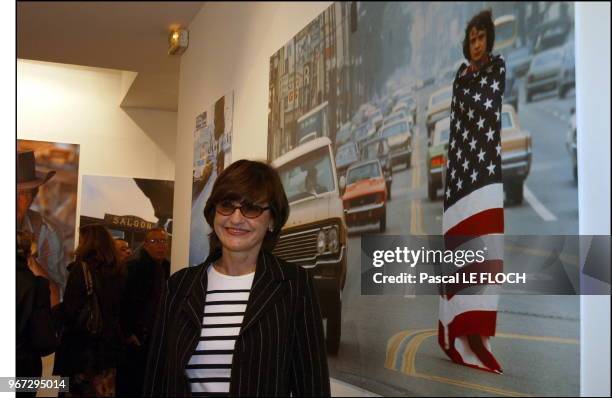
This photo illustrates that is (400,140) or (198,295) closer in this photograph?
(198,295)

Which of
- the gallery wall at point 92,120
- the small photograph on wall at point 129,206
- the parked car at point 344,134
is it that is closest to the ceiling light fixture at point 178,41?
the gallery wall at point 92,120

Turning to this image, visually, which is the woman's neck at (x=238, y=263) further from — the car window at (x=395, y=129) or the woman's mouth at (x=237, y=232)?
the car window at (x=395, y=129)

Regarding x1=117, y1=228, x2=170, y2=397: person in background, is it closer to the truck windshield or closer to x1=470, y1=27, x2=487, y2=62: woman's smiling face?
the truck windshield

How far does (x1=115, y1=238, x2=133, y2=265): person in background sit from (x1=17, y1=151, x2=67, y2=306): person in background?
0.08 meters

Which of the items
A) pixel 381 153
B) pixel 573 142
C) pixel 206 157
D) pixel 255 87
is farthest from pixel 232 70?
pixel 573 142

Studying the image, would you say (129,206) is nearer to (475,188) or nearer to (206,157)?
(206,157)

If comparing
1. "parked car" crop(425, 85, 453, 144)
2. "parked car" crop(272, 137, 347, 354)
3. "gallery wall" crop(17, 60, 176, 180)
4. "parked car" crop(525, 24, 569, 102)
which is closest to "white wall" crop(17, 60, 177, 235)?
"gallery wall" crop(17, 60, 176, 180)

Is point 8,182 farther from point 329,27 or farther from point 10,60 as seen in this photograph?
point 329,27

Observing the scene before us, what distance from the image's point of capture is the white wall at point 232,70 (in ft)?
3.52

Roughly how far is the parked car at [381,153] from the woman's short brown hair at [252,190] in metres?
0.33

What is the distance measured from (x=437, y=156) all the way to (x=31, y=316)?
662mm

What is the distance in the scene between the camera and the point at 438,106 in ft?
3.59

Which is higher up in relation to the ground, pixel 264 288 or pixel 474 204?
pixel 474 204

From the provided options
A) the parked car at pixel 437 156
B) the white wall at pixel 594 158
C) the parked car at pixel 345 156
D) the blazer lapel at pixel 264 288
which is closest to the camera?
the white wall at pixel 594 158
